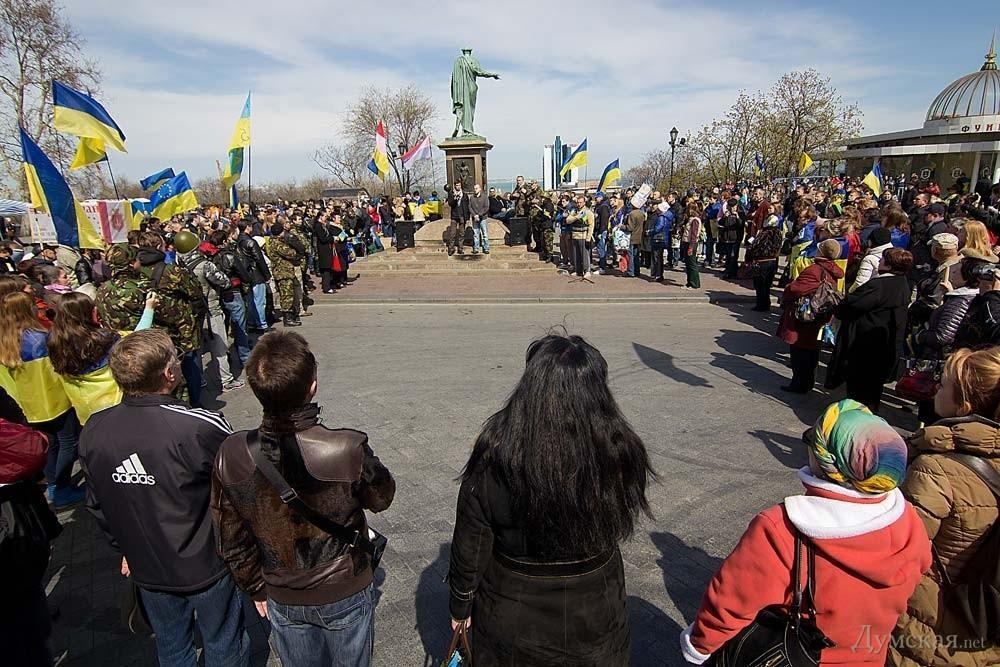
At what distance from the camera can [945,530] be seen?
1.98m

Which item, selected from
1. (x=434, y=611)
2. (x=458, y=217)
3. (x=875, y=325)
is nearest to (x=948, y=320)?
(x=875, y=325)

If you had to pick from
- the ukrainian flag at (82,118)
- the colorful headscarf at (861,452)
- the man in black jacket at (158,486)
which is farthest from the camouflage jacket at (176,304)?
the colorful headscarf at (861,452)

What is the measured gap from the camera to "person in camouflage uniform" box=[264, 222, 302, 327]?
9.71 meters

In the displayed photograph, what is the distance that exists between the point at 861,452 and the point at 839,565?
340mm

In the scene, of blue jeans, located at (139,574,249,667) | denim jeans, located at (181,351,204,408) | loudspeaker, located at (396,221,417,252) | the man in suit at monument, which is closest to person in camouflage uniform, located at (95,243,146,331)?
denim jeans, located at (181,351,204,408)

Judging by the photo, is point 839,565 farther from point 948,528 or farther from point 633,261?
point 633,261

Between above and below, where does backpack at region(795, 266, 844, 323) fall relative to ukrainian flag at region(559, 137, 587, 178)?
below

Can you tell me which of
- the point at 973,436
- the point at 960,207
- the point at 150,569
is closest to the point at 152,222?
the point at 150,569

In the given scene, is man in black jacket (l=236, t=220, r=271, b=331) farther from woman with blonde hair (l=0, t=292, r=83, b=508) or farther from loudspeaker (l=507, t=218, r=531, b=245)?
loudspeaker (l=507, t=218, r=531, b=245)

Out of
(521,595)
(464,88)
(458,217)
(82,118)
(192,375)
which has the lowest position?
(192,375)

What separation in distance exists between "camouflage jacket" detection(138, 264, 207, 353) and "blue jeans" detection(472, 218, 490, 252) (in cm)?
1061

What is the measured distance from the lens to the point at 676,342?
8.67 m

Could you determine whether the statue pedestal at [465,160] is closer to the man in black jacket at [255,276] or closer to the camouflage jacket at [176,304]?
the man in black jacket at [255,276]

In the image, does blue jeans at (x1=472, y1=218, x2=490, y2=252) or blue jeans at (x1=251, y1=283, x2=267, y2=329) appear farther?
blue jeans at (x1=472, y1=218, x2=490, y2=252)
